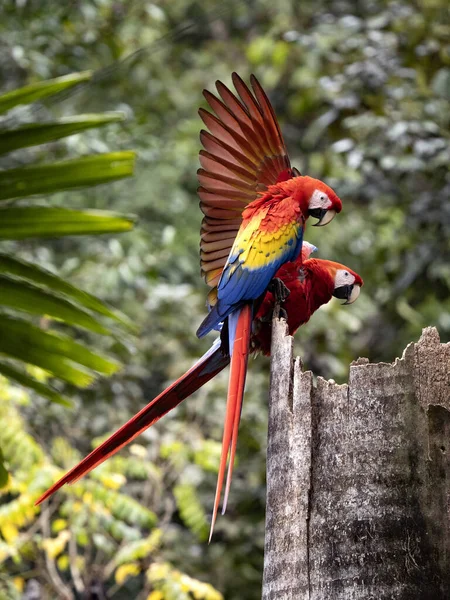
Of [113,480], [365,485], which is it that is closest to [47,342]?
[365,485]

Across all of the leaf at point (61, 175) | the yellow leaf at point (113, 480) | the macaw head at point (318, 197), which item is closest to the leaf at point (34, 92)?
the leaf at point (61, 175)

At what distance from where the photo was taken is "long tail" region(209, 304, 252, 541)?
138 centimetres

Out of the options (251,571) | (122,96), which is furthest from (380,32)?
(251,571)

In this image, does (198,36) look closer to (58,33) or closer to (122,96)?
(122,96)

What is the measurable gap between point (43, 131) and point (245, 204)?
0.59 meters

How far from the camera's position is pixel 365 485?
1176 millimetres

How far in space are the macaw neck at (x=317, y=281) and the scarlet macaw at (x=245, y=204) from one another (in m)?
0.10

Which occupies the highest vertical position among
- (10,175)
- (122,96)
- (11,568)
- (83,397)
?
(122,96)

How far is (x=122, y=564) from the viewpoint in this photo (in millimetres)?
3750

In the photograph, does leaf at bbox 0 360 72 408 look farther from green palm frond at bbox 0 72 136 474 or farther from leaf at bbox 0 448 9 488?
leaf at bbox 0 448 9 488

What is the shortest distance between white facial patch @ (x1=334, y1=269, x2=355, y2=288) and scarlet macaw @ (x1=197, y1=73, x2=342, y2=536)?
15cm

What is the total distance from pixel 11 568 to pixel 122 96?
3.10 meters

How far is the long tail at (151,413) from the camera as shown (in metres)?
1.47

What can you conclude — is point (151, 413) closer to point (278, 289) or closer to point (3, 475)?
point (3, 475)
